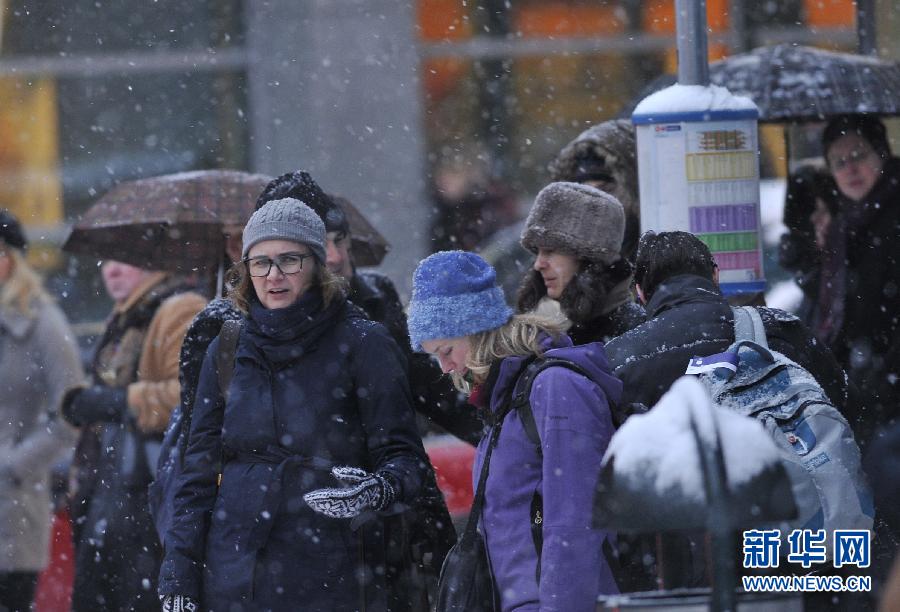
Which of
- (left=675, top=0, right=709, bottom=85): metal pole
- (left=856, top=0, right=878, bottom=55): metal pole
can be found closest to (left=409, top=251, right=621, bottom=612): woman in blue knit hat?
(left=675, top=0, right=709, bottom=85): metal pole

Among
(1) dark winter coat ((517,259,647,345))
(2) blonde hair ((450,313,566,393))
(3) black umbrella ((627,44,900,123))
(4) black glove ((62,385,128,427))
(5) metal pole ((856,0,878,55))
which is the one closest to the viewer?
(2) blonde hair ((450,313,566,393))

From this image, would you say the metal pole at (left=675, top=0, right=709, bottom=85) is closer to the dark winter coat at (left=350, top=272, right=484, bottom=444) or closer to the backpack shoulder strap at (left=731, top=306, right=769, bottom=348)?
the backpack shoulder strap at (left=731, top=306, right=769, bottom=348)

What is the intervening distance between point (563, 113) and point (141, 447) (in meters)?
8.92

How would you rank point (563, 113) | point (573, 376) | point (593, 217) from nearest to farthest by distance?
point (573, 376), point (593, 217), point (563, 113)

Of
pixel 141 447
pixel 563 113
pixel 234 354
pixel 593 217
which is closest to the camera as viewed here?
pixel 234 354

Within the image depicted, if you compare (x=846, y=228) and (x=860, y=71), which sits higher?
(x=860, y=71)

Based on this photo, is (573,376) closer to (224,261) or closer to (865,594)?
(865,594)

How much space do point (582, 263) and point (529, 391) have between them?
53.0 inches

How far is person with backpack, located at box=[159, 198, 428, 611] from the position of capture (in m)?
4.80

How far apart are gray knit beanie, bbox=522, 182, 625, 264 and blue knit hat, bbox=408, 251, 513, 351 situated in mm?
863

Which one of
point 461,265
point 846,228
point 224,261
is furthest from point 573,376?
point 846,228

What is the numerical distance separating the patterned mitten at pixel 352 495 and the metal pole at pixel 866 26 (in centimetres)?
487

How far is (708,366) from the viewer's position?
15.2 feet

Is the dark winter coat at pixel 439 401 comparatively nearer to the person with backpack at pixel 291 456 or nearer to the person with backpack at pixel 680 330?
the person with backpack at pixel 291 456
